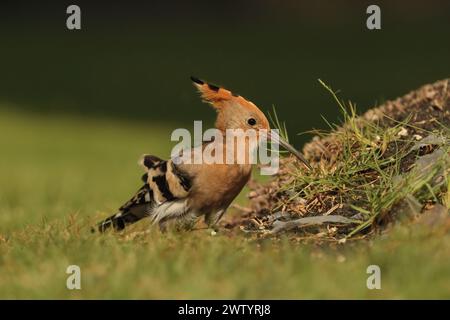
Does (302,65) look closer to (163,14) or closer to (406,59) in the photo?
(406,59)

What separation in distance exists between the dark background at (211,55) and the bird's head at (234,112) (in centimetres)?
659

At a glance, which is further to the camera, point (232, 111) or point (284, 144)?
point (284, 144)

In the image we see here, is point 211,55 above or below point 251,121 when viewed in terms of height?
above

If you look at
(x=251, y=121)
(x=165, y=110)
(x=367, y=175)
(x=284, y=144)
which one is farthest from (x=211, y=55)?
(x=367, y=175)

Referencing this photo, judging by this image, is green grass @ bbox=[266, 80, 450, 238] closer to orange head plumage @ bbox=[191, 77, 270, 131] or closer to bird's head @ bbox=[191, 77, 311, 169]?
bird's head @ bbox=[191, 77, 311, 169]

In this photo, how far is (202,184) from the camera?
235 inches

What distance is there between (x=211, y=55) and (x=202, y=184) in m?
12.4

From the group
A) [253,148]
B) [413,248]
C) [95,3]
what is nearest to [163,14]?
[95,3]

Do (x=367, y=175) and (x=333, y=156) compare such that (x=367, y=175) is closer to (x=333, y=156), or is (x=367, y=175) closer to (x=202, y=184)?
(x=333, y=156)

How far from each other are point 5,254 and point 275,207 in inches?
69.2

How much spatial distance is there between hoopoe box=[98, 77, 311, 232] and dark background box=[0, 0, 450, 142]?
6618 millimetres

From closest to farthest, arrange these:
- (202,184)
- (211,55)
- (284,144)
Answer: (202,184) < (284,144) < (211,55)

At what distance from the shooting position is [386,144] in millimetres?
6012

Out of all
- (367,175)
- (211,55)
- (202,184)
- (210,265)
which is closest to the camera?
(210,265)
